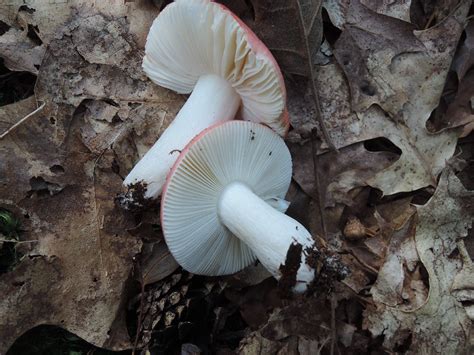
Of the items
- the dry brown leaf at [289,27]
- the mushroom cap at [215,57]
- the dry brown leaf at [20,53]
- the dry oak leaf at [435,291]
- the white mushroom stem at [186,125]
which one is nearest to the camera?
the mushroom cap at [215,57]

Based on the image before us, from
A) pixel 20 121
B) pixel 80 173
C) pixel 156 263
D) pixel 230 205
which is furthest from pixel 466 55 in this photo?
pixel 20 121

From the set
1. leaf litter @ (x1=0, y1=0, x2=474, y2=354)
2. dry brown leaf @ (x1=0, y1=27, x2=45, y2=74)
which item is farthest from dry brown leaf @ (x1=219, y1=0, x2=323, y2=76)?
dry brown leaf @ (x1=0, y1=27, x2=45, y2=74)

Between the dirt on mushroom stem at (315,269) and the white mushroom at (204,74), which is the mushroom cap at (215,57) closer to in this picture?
the white mushroom at (204,74)

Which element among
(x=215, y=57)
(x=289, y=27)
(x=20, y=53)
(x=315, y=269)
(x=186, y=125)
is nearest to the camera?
(x=315, y=269)

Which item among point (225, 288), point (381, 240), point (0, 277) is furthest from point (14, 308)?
point (381, 240)

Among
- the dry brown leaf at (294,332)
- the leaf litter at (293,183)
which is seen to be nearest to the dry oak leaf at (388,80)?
the leaf litter at (293,183)

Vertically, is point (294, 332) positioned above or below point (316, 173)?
below

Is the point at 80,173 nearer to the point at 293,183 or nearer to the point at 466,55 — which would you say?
the point at 293,183
